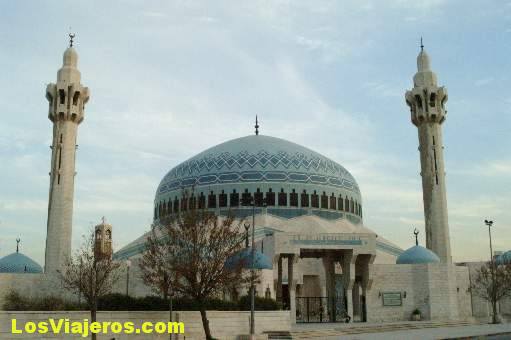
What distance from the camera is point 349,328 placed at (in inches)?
1287

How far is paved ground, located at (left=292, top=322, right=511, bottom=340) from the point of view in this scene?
28.1 metres

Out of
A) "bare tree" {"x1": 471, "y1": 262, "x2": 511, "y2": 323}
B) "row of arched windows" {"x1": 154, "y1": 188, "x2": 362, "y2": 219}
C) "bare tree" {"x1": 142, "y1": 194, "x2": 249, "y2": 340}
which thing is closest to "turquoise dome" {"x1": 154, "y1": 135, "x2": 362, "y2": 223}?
"row of arched windows" {"x1": 154, "y1": 188, "x2": 362, "y2": 219}

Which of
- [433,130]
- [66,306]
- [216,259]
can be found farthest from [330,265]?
[66,306]

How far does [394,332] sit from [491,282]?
16500mm

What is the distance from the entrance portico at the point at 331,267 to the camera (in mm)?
38156

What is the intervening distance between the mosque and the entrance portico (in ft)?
0.22

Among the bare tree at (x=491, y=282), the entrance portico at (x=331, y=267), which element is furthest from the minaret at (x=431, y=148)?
the entrance portico at (x=331, y=267)

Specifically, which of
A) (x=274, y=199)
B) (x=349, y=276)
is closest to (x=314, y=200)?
(x=274, y=199)

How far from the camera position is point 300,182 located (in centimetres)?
5150

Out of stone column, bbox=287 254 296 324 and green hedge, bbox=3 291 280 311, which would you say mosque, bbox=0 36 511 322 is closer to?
stone column, bbox=287 254 296 324

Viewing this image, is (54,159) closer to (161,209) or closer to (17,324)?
(161,209)

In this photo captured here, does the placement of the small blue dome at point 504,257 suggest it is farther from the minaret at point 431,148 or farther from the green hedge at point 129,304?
the green hedge at point 129,304

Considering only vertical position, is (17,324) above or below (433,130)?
below

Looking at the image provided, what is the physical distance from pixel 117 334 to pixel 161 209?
29.9m
